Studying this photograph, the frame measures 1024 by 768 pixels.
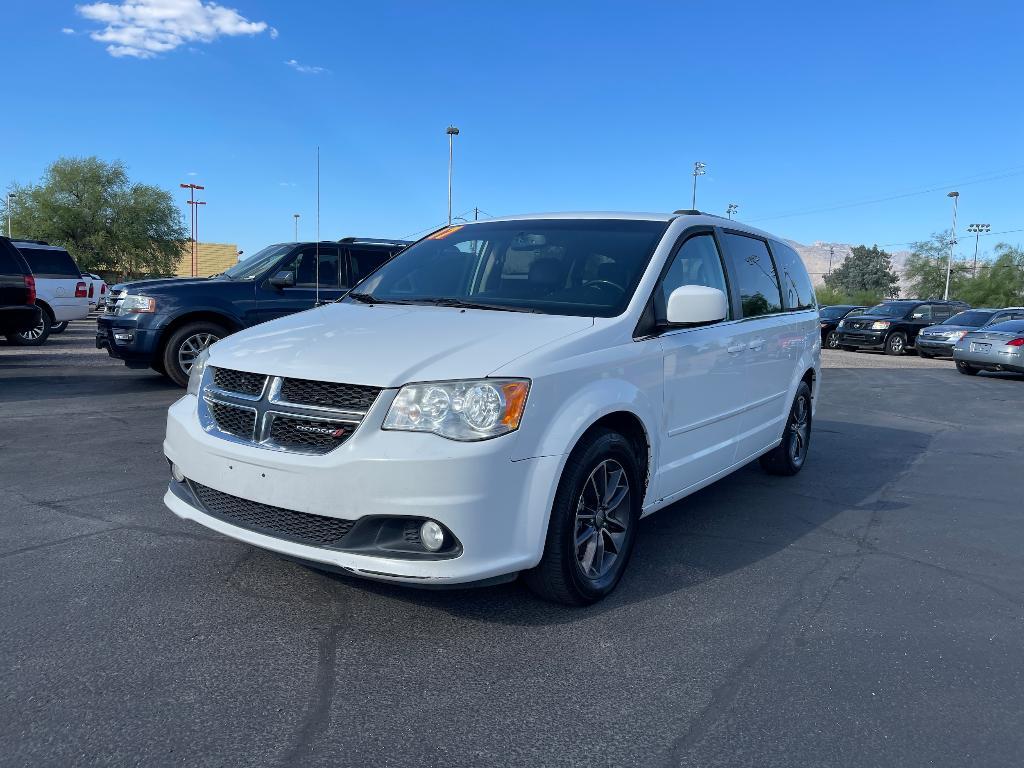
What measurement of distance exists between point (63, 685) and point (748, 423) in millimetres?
4007

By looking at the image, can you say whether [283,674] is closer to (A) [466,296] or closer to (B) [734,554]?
(A) [466,296]

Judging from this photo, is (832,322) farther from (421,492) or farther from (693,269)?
(421,492)

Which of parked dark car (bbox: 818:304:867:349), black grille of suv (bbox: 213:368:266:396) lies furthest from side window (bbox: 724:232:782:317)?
parked dark car (bbox: 818:304:867:349)

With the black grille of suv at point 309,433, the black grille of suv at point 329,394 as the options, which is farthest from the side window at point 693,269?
the black grille of suv at point 309,433

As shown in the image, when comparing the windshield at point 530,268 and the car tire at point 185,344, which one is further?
the car tire at point 185,344

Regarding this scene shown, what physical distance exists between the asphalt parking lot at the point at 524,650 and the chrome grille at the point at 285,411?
774mm

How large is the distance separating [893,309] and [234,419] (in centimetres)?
2532

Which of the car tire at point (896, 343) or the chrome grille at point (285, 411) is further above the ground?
the chrome grille at point (285, 411)

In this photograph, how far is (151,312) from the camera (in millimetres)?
9641

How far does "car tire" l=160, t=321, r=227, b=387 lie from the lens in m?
9.82

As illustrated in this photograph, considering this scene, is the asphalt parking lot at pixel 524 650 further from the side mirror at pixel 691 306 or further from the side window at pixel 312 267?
the side window at pixel 312 267

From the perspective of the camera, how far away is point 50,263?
53.4 ft

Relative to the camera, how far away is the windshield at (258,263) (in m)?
10.3

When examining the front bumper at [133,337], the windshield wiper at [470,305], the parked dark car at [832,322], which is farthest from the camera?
the parked dark car at [832,322]
